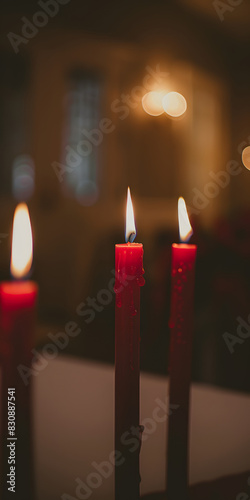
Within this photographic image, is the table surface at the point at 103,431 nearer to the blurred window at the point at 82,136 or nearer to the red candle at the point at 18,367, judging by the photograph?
the red candle at the point at 18,367

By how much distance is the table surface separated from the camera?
377 mm

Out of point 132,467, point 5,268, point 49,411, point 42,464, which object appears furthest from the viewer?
point 5,268

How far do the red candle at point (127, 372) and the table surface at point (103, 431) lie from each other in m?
0.09

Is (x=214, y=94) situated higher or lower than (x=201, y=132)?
higher

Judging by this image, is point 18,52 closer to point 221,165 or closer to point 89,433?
point 221,165

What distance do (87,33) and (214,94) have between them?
1.35 m

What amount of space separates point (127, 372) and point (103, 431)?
22cm

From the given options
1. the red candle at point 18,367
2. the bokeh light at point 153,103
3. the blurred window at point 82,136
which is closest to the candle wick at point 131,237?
the red candle at point 18,367

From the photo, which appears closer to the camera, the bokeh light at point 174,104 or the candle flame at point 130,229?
the candle flame at point 130,229

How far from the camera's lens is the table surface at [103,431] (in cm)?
38

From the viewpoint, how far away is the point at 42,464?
394mm

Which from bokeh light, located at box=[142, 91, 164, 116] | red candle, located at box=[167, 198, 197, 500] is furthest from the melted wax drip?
bokeh light, located at box=[142, 91, 164, 116]

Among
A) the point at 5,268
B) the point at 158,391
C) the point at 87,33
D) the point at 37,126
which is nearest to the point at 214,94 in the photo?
the point at 87,33

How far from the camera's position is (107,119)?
380cm
